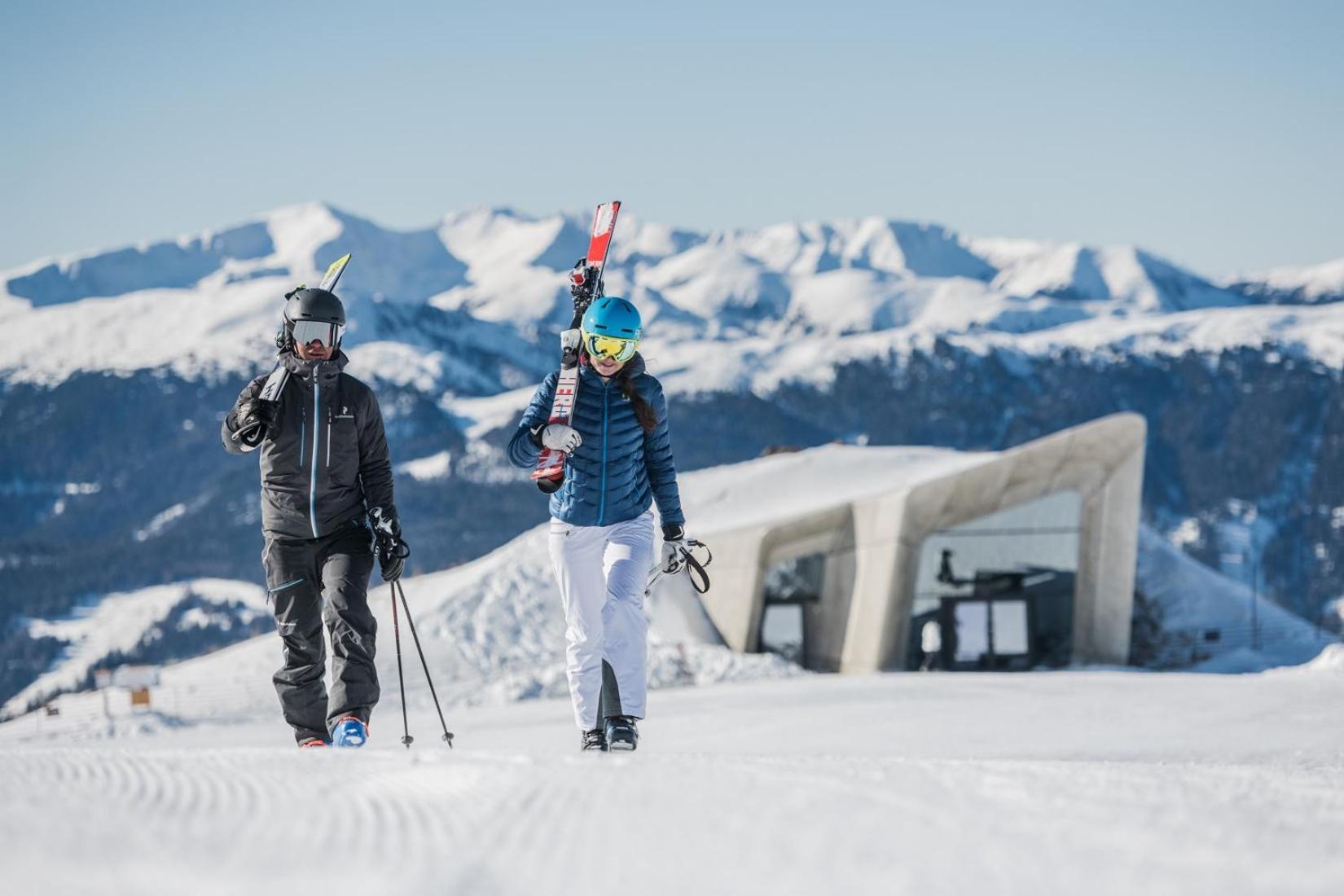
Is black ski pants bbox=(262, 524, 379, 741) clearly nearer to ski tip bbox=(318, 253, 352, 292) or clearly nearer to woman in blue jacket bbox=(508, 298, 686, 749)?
woman in blue jacket bbox=(508, 298, 686, 749)

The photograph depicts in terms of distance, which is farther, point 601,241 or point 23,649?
point 23,649

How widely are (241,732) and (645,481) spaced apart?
8962 mm

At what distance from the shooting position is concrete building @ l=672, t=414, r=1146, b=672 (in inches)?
930

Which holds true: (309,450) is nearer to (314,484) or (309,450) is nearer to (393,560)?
(314,484)

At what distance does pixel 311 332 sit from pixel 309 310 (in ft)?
0.31

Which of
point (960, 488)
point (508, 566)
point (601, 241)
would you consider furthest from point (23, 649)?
point (601, 241)

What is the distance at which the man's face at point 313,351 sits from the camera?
20.1ft

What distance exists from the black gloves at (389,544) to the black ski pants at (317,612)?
72 millimetres

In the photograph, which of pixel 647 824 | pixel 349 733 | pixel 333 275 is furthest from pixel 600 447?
pixel 647 824

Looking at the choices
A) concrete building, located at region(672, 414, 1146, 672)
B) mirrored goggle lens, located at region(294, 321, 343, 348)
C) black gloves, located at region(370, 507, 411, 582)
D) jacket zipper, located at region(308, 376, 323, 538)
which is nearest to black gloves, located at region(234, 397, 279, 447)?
jacket zipper, located at region(308, 376, 323, 538)

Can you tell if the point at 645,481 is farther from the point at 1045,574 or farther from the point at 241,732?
the point at 1045,574

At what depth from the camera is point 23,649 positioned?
141875 mm

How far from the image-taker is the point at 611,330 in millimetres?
6219

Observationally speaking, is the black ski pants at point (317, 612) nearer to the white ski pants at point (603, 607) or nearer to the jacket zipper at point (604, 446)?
the white ski pants at point (603, 607)
